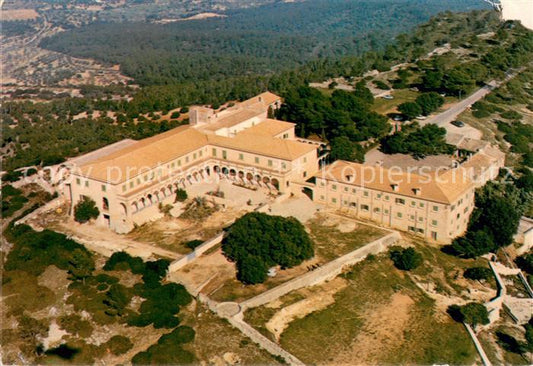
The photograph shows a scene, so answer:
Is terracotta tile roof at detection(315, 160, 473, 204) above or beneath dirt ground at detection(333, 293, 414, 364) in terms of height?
above

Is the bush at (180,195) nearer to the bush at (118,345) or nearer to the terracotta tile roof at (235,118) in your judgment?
the terracotta tile roof at (235,118)

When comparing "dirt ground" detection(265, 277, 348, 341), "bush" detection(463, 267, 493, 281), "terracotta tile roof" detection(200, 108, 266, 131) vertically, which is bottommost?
"bush" detection(463, 267, 493, 281)

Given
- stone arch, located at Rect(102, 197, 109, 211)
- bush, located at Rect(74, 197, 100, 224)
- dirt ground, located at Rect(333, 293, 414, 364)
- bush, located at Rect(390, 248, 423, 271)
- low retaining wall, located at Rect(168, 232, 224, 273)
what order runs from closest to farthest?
dirt ground, located at Rect(333, 293, 414, 364) < low retaining wall, located at Rect(168, 232, 224, 273) < bush, located at Rect(390, 248, 423, 271) < stone arch, located at Rect(102, 197, 109, 211) < bush, located at Rect(74, 197, 100, 224)

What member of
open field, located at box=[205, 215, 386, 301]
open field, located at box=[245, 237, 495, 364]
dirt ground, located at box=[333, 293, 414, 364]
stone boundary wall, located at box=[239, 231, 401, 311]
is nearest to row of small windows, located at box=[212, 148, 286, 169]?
open field, located at box=[205, 215, 386, 301]

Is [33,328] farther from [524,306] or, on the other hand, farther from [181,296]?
[524,306]

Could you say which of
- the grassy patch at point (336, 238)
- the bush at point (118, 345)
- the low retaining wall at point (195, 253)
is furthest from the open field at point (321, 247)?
the bush at point (118, 345)

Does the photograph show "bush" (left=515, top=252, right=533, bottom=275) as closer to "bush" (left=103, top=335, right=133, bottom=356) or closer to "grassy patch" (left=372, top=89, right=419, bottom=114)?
"grassy patch" (left=372, top=89, right=419, bottom=114)

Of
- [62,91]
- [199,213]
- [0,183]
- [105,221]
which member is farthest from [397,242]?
[62,91]

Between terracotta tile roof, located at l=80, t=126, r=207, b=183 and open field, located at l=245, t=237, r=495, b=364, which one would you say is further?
terracotta tile roof, located at l=80, t=126, r=207, b=183
